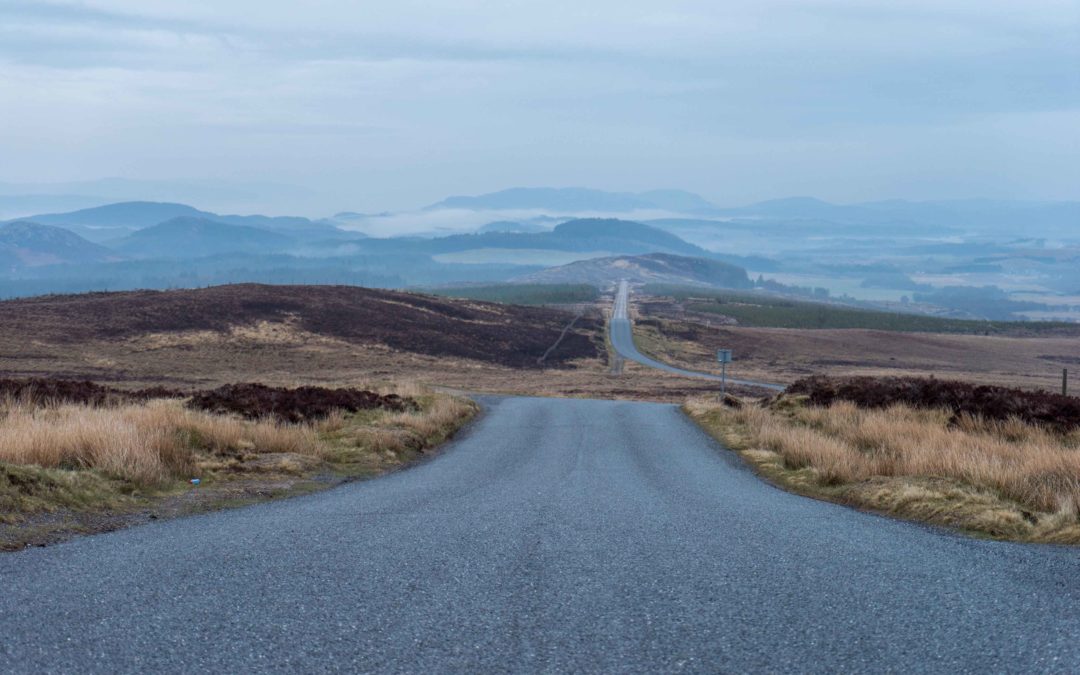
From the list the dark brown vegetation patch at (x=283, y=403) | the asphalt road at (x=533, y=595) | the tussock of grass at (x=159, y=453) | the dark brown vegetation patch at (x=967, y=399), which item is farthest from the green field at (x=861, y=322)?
the asphalt road at (x=533, y=595)

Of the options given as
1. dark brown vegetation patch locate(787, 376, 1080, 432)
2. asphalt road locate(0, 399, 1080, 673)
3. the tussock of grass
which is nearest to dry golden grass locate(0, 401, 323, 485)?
the tussock of grass

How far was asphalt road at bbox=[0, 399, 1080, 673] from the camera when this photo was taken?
18.5 ft

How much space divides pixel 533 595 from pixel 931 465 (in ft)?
30.9

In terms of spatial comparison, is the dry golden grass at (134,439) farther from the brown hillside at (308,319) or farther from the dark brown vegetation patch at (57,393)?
the brown hillside at (308,319)

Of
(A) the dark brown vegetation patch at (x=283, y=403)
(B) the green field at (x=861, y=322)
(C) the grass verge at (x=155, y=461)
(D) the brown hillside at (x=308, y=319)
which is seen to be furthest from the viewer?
(B) the green field at (x=861, y=322)

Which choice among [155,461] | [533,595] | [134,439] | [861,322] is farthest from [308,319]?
[861,322]

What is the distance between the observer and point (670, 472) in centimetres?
1738

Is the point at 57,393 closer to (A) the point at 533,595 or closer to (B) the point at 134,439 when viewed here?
(B) the point at 134,439

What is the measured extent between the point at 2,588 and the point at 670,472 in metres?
12.3

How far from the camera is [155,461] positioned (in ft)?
43.5

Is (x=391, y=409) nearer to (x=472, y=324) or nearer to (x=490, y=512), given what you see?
(x=490, y=512)

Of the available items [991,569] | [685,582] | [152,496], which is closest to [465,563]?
[685,582]

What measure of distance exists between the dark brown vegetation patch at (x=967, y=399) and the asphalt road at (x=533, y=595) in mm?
9436

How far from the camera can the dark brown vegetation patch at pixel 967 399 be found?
18984 millimetres
